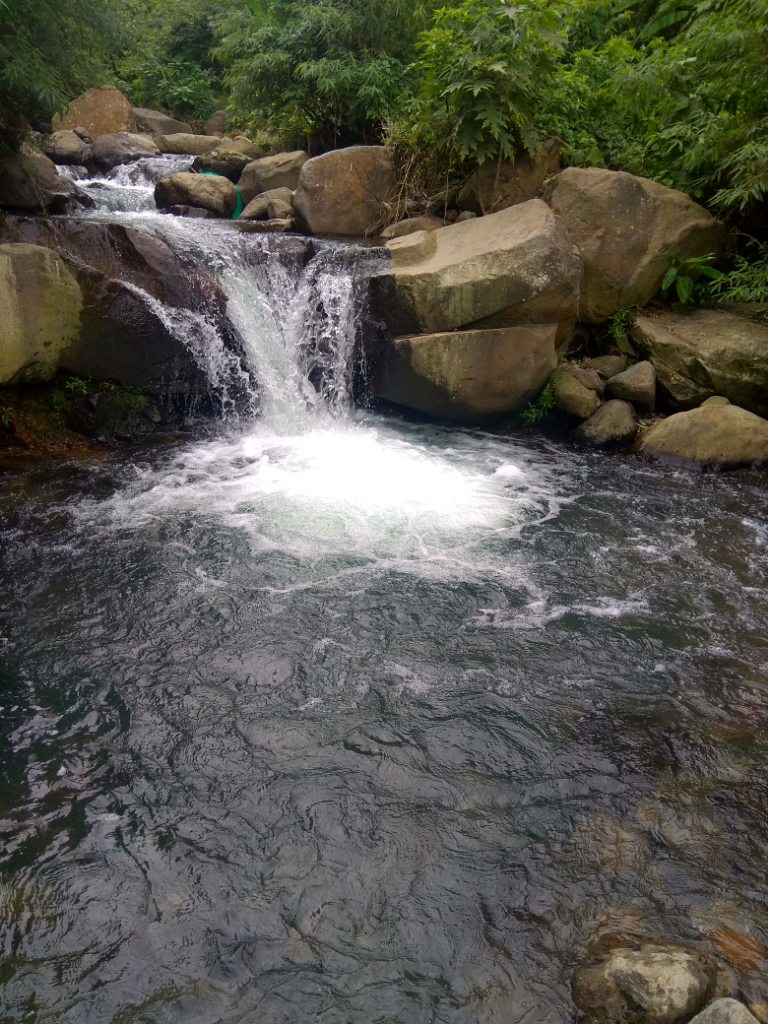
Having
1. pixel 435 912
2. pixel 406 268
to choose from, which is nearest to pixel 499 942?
pixel 435 912

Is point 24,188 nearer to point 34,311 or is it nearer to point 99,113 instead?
point 34,311

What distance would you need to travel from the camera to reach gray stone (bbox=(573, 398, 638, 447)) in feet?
25.5

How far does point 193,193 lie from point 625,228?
669cm

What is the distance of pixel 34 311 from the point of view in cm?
671

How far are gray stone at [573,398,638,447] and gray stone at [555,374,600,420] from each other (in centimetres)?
11

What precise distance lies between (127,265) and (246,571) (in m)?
4.28

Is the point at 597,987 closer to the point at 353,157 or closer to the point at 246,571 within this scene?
the point at 246,571

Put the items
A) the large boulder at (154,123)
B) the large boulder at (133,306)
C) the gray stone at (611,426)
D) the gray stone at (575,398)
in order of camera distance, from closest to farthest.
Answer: the large boulder at (133,306)
the gray stone at (611,426)
the gray stone at (575,398)
the large boulder at (154,123)

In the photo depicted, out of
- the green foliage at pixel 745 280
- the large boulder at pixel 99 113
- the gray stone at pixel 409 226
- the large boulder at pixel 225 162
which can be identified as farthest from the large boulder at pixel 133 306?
the large boulder at pixel 99 113

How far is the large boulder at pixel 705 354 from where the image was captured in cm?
743

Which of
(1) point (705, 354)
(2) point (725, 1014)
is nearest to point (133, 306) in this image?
(1) point (705, 354)

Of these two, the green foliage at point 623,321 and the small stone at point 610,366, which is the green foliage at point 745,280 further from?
the small stone at point 610,366

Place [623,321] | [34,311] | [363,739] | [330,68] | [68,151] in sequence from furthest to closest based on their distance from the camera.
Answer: [68,151]
[330,68]
[623,321]
[34,311]
[363,739]

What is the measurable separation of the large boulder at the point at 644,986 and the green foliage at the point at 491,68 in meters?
8.44
